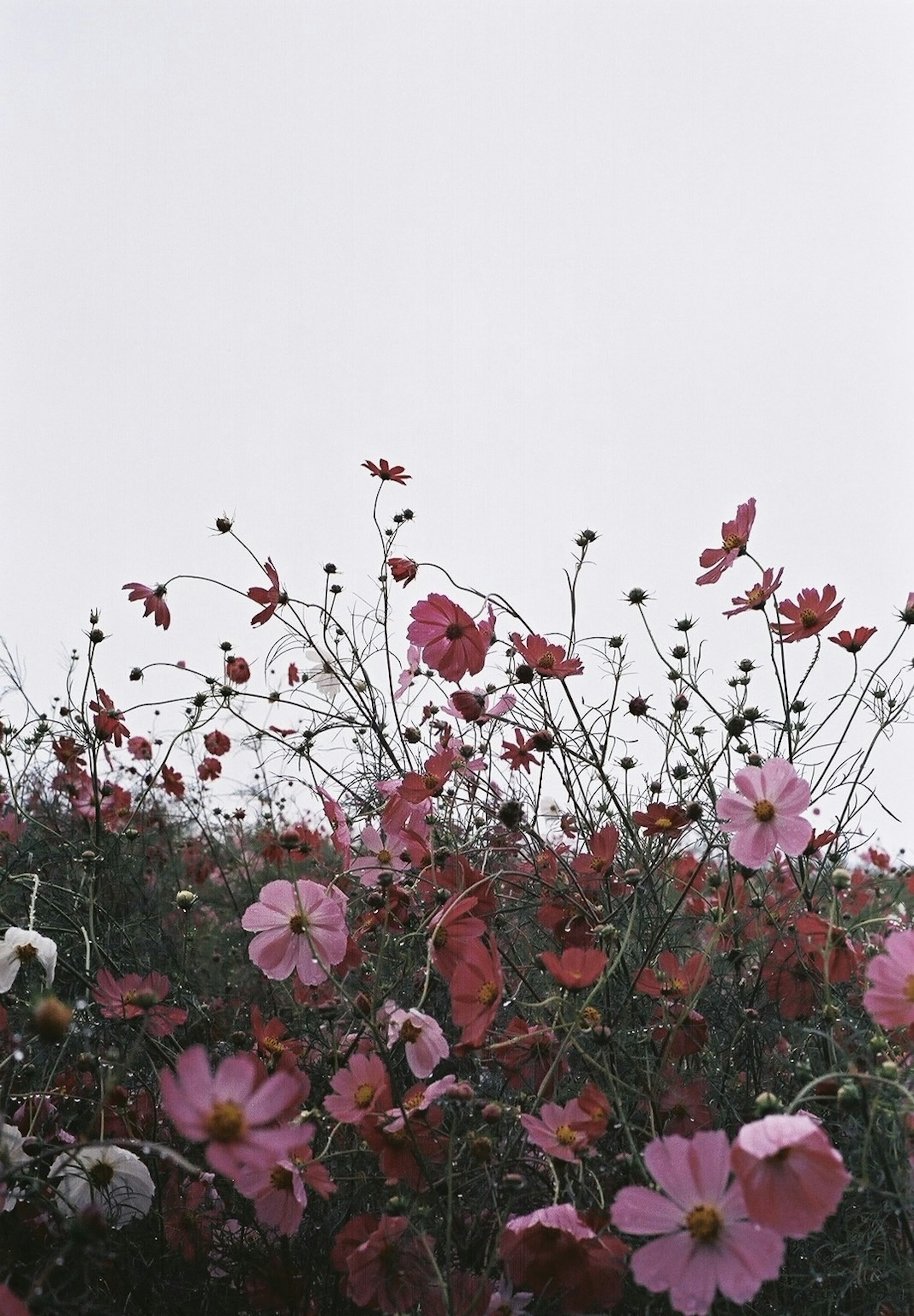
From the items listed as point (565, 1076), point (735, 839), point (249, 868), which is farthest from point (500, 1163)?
point (249, 868)

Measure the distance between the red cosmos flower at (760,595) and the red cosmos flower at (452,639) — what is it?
364mm

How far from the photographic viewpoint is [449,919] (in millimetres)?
930

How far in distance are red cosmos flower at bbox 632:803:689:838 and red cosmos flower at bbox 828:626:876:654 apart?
0.31 m

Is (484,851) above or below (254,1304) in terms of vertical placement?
above

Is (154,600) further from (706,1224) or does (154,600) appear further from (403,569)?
A: (706,1224)

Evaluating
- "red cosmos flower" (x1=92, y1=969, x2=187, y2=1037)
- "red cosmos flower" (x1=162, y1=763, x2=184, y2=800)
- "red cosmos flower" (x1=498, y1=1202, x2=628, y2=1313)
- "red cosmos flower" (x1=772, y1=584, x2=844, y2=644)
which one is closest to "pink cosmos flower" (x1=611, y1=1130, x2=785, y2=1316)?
"red cosmos flower" (x1=498, y1=1202, x2=628, y2=1313)

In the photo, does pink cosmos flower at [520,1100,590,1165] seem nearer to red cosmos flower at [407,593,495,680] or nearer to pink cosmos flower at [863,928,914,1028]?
pink cosmos flower at [863,928,914,1028]

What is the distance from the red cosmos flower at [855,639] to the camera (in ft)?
4.28

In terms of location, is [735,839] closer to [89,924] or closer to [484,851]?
[484,851]

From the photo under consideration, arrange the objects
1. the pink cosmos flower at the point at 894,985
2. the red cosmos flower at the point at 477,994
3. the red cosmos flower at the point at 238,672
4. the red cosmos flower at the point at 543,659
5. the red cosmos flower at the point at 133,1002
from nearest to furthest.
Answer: the pink cosmos flower at the point at 894,985, the red cosmos flower at the point at 477,994, the red cosmos flower at the point at 133,1002, the red cosmos flower at the point at 543,659, the red cosmos flower at the point at 238,672

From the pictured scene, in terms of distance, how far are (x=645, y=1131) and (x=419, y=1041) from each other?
0.71 ft

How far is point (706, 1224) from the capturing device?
595 millimetres

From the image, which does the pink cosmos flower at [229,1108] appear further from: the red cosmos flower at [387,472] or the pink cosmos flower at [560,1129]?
the red cosmos flower at [387,472]

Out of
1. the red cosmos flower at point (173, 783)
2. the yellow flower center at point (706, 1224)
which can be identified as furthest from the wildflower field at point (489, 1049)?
the red cosmos flower at point (173, 783)
